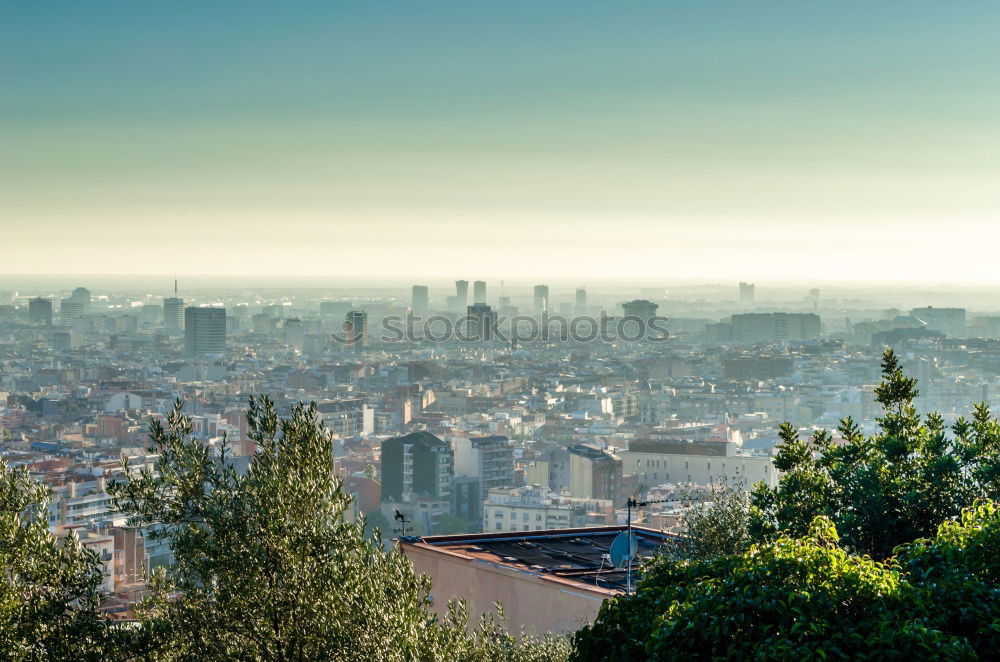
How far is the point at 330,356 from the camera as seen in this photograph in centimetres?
7969

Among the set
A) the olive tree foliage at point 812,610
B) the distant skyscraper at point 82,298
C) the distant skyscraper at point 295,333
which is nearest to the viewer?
the olive tree foliage at point 812,610

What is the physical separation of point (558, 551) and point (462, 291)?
101 meters

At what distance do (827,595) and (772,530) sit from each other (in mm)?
1682

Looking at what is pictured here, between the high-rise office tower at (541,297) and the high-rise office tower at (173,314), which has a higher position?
the high-rise office tower at (541,297)

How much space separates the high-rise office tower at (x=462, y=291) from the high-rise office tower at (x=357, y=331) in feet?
60.6

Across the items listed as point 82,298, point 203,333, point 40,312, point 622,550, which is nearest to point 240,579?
point 622,550

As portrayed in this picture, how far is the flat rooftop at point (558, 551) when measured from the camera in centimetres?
648

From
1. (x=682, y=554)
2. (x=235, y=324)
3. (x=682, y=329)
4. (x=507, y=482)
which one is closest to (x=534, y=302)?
(x=682, y=329)

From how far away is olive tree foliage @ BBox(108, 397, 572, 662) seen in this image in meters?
3.58

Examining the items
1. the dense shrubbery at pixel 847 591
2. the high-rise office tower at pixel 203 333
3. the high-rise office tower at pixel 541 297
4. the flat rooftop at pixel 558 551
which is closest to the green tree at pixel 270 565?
the dense shrubbery at pixel 847 591

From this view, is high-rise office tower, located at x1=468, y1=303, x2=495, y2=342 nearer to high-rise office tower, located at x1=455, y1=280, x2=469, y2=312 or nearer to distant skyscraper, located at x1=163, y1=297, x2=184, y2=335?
high-rise office tower, located at x1=455, y1=280, x2=469, y2=312

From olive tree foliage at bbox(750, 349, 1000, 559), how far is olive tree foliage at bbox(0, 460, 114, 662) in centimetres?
235

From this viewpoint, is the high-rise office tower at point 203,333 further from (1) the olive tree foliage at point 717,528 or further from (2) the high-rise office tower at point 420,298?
(1) the olive tree foliage at point 717,528

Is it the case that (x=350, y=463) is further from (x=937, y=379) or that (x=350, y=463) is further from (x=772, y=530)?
(x=772, y=530)
